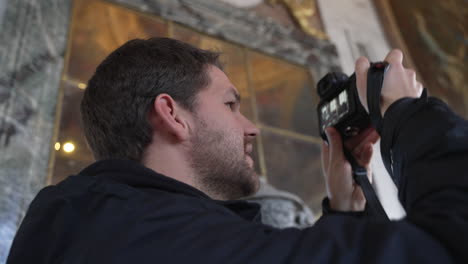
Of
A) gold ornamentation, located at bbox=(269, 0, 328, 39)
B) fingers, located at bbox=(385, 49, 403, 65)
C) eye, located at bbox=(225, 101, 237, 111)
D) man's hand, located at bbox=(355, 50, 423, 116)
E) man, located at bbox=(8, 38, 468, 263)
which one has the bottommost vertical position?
gold ornamentation, located at bbox=(269, 0, 328, 39)

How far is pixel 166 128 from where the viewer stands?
1.27 m

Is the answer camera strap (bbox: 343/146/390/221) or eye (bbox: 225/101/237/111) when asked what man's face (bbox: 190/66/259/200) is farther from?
camera strap (bbox: 343/146/390/221)

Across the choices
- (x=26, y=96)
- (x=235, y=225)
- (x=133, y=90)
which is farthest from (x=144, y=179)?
(x=26, y=96)

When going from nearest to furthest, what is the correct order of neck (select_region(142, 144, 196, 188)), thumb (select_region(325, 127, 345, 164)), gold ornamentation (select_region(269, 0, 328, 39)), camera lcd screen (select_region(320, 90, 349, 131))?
neck (select_region(142, 144, 196, 188)), camera lcd screen (select_region(320, 90, 349, 131)), thumb (select_region(325, 127, 345, 164)), gold ornamentation (select_region(269, 0, 328, 39))

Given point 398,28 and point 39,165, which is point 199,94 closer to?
point 39,165

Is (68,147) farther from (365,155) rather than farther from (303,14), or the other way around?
(303,14)

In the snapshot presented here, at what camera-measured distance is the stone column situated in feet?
8.05

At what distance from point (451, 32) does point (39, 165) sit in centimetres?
494

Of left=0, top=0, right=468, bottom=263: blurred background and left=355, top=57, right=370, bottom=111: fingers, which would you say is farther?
left=0, top=0, right=468, bottom=263: blurred background

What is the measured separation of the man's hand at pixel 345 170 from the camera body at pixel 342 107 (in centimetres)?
3

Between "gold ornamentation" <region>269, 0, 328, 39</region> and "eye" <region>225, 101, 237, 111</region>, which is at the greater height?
"eye" <region>225, 101, 237, 111</region>

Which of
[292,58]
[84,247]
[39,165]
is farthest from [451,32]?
[84,247]

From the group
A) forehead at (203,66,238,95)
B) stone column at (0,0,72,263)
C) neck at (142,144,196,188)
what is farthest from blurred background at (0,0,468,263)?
neck at (142,144,196,188)

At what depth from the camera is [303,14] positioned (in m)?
5.21
